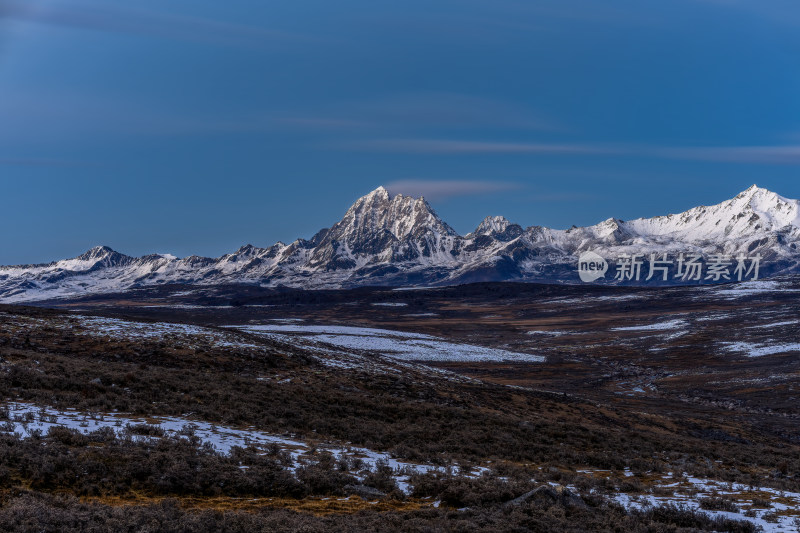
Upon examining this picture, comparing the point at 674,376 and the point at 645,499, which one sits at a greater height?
the point at 645,499

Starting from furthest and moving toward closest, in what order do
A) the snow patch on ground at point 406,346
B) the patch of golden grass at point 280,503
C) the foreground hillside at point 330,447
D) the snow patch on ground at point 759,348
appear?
the snow patch on ground at point 759,348
the snow patch on ground at point 406,346
the foreground hillside at point 330,447
the patch of golden grass at point 280,503

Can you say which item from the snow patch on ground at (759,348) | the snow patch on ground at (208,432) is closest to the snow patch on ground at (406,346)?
the snow patch on ground at (759,348)

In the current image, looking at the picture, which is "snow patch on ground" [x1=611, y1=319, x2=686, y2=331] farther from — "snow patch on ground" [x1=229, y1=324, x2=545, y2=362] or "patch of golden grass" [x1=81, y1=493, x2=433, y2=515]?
"patch of golden grass" [x1=81, y1=493, x2=433, y2=515]

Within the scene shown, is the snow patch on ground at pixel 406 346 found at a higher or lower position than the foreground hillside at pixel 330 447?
lower

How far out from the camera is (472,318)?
183375mm

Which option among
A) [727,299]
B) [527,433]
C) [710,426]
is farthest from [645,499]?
[727,299]

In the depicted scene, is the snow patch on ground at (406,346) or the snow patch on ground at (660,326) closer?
the snow patch on ground at (406,346)

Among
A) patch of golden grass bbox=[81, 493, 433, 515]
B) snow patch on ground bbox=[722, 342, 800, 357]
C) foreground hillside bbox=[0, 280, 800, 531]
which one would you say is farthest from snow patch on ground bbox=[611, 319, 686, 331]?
patch of golden grass bbox=[81, 493, 433, 515]

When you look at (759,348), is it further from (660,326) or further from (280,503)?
(280,503)

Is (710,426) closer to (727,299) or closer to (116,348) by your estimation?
(116,348)

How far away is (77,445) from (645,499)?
14.4 metres

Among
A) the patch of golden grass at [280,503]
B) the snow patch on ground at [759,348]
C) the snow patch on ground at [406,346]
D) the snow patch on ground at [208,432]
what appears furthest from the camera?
the snow patch on ground at [759,348]

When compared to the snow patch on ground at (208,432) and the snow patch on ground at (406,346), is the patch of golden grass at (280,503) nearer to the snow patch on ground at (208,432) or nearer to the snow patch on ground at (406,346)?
the snow patch on ground at (208,432)

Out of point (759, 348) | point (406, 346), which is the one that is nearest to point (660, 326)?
point (759, 348)
